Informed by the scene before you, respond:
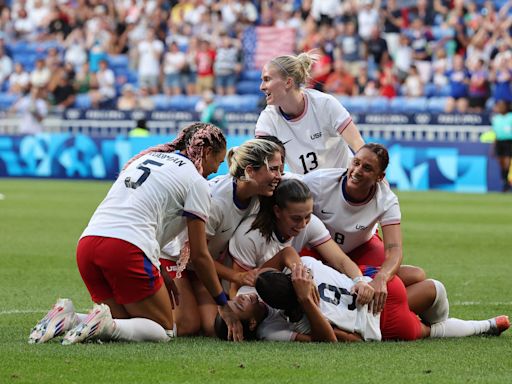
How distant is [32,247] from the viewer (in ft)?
43.1

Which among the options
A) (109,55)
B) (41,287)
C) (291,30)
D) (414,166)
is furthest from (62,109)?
(41,287)

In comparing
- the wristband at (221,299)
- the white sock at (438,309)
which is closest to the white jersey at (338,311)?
the wristband at (221,299)

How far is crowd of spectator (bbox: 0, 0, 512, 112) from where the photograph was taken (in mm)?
25906

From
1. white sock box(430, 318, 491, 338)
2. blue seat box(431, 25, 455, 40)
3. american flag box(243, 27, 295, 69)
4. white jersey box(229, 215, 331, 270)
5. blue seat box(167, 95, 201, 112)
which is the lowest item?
blue seat box(167, 95, 201, 112)

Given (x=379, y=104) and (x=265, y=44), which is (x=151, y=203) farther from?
(x=265, y=44)

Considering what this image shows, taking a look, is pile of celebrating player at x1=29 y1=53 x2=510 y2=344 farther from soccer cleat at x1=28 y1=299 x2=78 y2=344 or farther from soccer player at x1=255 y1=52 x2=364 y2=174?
soccer player at x1=255 y1=52 x2=364 y2=174

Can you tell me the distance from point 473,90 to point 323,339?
18.4 metres

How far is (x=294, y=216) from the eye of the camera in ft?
23.6

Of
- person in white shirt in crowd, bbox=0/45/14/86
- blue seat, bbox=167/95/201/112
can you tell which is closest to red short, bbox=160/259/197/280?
blue seat, bbox=167/95/201/112

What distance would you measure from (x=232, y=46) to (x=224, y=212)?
21.3 metres

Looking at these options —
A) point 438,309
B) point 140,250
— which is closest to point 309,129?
point 438,309

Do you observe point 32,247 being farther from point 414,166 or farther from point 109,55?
point 109,55

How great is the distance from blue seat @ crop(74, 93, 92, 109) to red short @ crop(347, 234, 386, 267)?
74.8 ft

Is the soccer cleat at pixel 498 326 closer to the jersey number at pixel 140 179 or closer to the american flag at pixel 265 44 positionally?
the jersey number at pixel 140 179
